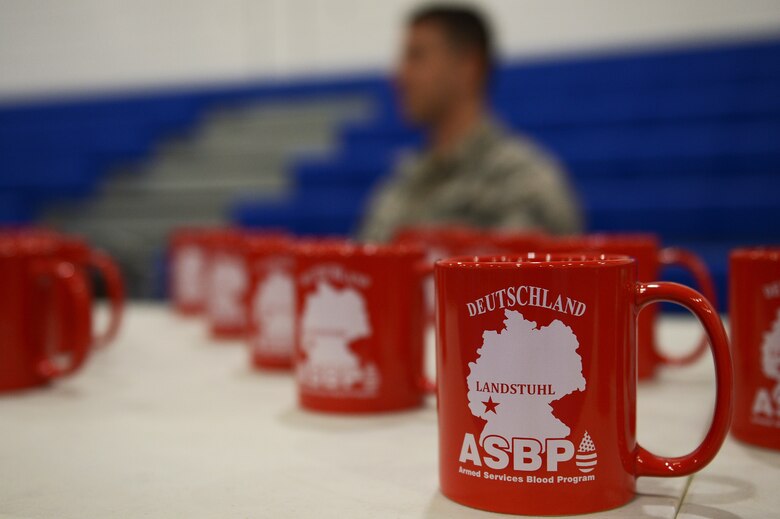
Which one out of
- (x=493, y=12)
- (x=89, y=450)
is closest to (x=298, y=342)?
(x=89, y=450)

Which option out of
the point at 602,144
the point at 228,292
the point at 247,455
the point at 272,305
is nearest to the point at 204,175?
the point at 602,144

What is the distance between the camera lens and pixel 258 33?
14.7 ft

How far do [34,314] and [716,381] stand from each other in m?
0.55

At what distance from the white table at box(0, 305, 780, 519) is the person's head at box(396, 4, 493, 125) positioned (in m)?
1.20

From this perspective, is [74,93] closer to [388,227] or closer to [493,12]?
[493,12]

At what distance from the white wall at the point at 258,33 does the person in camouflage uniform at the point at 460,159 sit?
2.01 metres

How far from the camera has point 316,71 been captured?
4.42m

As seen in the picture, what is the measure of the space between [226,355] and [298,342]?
0.91ft

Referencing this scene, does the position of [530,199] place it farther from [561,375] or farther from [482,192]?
[561,375]

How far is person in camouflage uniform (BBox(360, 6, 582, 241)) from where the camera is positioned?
155cm

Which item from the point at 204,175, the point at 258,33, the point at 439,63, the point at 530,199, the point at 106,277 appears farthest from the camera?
the point at 258,33

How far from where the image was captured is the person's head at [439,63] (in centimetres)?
190

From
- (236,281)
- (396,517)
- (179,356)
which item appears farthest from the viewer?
(236,281)

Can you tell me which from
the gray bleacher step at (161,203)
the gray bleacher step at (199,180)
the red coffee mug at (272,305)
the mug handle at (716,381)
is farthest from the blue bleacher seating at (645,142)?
the mug handle at (716,381)
